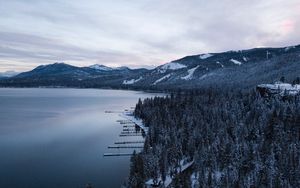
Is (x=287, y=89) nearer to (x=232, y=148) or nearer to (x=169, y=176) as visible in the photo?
(x=232, y=148)

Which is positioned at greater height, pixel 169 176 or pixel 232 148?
pixel 232 148

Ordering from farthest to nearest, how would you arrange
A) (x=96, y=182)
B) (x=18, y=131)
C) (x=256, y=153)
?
(x=18, y=131) < (x=256, y=153) < (x=96, y=182)

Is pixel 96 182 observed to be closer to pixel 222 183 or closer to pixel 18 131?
pixel 222 183

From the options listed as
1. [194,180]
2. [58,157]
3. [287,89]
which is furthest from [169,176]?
[287,89]

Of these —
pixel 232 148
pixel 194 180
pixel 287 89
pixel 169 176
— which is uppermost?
pixel 287 89

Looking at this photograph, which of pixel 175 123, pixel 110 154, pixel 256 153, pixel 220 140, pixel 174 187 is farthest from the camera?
pixel 175 123

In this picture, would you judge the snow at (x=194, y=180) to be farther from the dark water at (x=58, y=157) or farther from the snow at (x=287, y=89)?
the snow at (x=287, y=89)

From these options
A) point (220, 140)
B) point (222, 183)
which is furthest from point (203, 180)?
point (220, 140)

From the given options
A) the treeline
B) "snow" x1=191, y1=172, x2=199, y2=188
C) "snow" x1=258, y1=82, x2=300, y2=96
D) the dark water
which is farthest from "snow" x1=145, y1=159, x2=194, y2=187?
"snow" x1=258, y1=82, x2=300, y2=96
